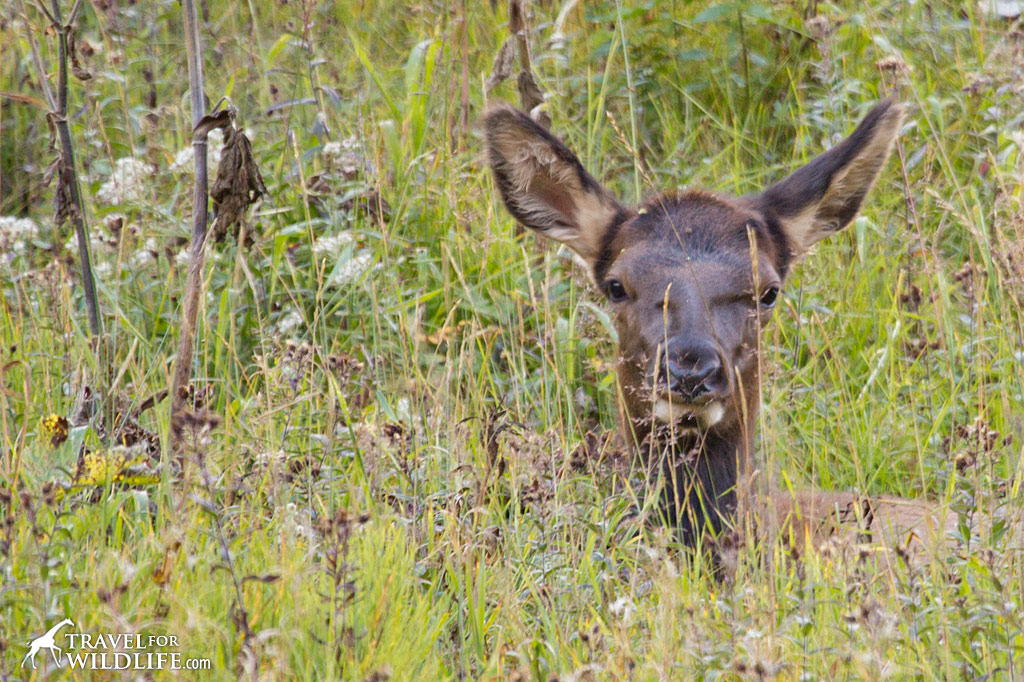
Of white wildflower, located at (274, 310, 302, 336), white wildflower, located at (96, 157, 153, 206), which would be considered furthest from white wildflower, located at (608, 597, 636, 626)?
white wildflower, located at (96, 157, 153, 206)

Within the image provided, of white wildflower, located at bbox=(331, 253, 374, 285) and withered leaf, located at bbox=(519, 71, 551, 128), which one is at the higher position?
withered leaf, located at bbox=(519, 71, 551, 128)

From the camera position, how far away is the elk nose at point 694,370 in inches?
152

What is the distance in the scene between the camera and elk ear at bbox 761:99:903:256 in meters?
4.60

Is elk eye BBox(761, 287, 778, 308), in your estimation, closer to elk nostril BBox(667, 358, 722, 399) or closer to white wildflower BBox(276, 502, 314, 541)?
elk nostril BBox(667, 358, 722, 399)

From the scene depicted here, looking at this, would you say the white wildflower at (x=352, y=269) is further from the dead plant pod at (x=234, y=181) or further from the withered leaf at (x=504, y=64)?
the withered leaf at (x=504, y=64)

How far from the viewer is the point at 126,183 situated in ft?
17.4

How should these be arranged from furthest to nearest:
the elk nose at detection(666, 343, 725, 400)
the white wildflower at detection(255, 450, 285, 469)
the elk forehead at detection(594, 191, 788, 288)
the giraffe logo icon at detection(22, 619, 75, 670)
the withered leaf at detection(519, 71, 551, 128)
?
the withered leaf at detection(519, 71, 551, 128) < the elk forehead at detection(594, 191, 788, 288) < the elk nose at detection(666, 343, 725, 400) < the white wildflower at detection(255, 450, 285, 469) < the giraffe logo icon at detection(22, 619, 75, 670)

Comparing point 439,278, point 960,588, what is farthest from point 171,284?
point 960,588

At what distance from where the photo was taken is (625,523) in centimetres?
347

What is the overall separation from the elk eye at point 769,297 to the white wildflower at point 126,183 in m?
2.48

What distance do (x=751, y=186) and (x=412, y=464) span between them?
367 cm

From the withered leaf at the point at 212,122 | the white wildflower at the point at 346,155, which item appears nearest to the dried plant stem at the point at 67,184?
the withered leaf at the point at 212,122

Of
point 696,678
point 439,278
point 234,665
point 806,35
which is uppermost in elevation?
point 806,35

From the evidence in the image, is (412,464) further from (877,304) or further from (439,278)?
(877,304)
